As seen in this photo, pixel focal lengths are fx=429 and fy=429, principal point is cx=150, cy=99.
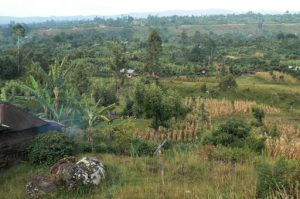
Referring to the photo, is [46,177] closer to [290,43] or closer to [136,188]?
[136,188]

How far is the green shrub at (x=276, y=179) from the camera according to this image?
651 centimetres

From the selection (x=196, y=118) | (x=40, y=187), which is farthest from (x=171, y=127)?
(x=40, y=187)

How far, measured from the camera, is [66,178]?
357 inches

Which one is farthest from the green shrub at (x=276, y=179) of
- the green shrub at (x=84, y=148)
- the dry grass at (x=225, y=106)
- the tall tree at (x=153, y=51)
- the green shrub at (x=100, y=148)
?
the tall tree at (x=153, y=51)

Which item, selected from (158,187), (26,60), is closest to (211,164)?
(158,187)

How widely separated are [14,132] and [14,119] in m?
0.38

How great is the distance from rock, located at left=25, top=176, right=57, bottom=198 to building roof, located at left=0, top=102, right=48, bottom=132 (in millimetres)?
3302

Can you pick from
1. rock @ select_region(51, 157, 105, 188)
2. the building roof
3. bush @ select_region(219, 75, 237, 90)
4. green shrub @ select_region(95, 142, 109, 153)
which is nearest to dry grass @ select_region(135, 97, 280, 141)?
bush @ select_region(219, 75, 237, 90)

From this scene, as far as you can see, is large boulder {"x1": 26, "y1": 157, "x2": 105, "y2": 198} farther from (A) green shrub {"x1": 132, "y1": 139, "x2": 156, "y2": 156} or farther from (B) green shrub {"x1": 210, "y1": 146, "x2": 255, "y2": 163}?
(A) green shrub {"x1": 132, "y1": 139, "x2": 156, "y2": 156}

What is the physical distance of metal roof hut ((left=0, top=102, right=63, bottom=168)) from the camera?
12109 millimetres

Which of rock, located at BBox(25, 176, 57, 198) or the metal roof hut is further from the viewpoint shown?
the metal roof hut

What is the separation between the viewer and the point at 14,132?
12477 millimetres

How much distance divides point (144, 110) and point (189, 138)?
29.3 ft

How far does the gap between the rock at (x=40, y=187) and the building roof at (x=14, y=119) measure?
3302 mm
